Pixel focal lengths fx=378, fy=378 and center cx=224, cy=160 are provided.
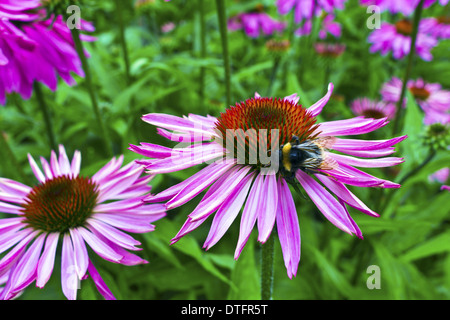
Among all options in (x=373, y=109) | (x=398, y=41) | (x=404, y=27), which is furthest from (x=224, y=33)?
(x=404, y=27)

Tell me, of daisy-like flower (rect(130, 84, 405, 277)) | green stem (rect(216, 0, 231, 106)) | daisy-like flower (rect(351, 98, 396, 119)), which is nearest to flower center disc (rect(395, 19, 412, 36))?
daisy-like flower (rect(351, 98, 396, 119))

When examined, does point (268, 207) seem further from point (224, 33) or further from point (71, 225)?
point (224, 33)

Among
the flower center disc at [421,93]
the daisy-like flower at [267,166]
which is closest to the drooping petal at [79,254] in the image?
the daisy-like flower at [267,166]

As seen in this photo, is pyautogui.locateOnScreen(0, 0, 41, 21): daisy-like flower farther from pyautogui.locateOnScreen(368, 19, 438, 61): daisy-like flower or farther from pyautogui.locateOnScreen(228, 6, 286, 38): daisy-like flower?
pyautogui.locateOnScreen(228, 6, 286, 38): daisy-like flower

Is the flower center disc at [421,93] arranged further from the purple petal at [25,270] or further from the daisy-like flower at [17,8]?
the purple petal at [25,270]
